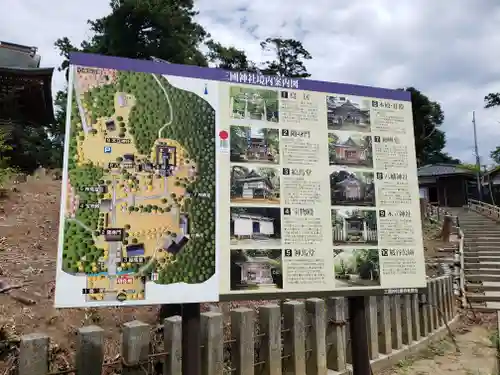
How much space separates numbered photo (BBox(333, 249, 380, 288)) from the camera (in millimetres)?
2797

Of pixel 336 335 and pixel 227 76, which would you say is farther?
pixel 336 335

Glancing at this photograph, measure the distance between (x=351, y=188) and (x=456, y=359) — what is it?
4.11 m

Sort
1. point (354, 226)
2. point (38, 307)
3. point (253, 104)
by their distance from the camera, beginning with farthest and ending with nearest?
point (38, 307) < point (354, 226) < point (253, 104)

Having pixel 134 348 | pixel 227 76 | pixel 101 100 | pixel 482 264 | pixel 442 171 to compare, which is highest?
pixel 442 171

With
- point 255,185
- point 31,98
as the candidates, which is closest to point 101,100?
point 255,185

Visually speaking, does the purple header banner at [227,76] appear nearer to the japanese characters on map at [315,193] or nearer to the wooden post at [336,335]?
the japanese characters on map at [315,193]

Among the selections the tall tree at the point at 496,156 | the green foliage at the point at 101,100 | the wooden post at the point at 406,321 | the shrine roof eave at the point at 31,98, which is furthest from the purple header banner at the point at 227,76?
the tall tree at the point at 496,156

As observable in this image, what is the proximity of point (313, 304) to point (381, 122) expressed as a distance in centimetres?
193

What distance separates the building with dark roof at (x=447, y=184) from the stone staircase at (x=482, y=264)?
417 inches

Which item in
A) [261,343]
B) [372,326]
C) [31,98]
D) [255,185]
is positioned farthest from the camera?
[31,98]

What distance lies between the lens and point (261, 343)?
3.73 meters

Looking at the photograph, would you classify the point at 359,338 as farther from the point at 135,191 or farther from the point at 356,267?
the point at 135,191

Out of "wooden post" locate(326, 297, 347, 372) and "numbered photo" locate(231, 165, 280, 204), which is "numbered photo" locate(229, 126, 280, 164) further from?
"wooden post" locate(326, 297, 347, 372)

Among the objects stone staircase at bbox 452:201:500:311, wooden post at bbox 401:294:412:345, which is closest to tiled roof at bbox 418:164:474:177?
stone staircase at bbox 452:201:500:311
